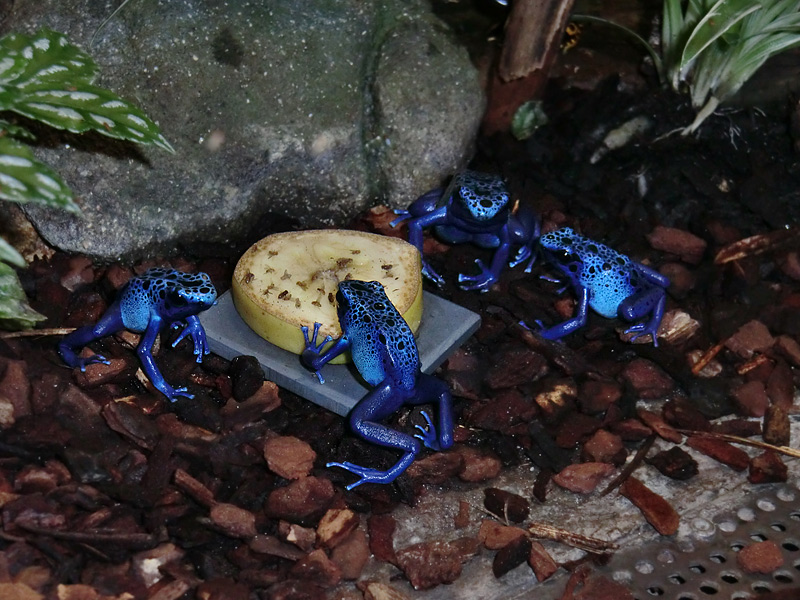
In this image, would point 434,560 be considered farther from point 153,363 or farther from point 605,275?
point 605,275

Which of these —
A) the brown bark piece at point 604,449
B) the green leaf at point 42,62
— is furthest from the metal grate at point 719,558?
the green leaf at point 42,62

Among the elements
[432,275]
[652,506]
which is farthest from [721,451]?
[432,275]

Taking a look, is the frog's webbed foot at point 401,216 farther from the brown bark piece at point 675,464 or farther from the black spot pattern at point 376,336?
the brown bark piece at point 675,464

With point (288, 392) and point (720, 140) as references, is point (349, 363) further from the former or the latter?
point (720, 140)

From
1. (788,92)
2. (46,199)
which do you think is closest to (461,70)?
(788,92)

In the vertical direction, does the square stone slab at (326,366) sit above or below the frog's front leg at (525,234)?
below

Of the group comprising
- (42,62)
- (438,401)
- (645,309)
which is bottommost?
(438,401)

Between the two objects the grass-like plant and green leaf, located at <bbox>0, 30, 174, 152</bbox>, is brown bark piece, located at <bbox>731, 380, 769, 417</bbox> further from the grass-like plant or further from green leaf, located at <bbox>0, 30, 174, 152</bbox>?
green leaf, located at <bbox>0, 30, 174, 152</bbox>
